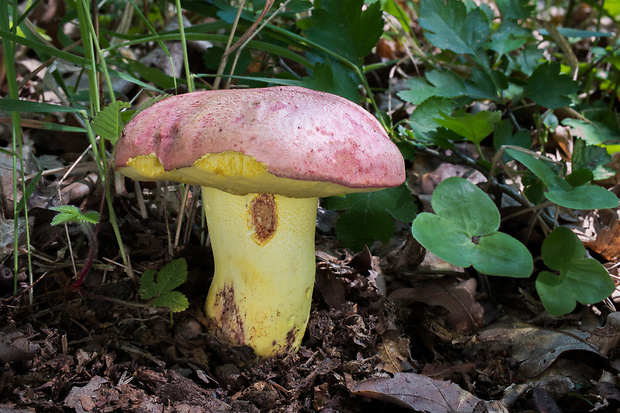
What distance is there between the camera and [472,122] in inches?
78.5

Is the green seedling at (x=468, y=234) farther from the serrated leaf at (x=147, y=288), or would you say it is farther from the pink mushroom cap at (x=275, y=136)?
the serrated leaf at (x=147, y=288)

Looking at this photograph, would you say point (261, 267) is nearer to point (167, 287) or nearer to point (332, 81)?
point (167, 287)

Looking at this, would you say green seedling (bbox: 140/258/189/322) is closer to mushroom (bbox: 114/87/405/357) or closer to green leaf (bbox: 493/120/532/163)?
mushroom (bbox: 114/87/405/357)

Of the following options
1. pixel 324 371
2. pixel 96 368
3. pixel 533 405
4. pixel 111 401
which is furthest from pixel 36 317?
pixel 533 405

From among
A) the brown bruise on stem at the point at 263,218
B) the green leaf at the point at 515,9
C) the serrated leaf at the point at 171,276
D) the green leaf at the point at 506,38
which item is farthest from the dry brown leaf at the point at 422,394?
the green leaf at the point at 515,9

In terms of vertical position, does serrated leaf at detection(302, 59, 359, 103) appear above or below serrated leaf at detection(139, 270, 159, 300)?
above

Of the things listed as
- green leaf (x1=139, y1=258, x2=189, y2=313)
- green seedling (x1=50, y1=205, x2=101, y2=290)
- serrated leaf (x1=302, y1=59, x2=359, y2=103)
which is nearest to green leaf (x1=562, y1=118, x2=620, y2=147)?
serrated leaf (x1=302, y1=59, x2=359, y2=103)

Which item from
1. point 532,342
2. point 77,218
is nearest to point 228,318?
point 77,218

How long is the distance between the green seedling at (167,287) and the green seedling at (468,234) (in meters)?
0.85

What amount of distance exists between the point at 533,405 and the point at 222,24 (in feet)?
6.78

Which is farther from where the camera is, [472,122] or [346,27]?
[346,27]

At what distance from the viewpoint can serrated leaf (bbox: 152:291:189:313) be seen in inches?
61.6

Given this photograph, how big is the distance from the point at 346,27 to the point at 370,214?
90 cm

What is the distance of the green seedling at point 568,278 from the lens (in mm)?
1779
